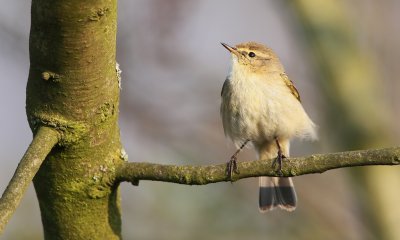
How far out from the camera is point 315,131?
5.04 m

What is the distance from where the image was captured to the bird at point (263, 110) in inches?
187

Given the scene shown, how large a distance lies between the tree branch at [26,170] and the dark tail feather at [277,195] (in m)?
3.00

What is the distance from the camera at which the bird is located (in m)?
4.74

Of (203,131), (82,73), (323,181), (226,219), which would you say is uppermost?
(82,73)

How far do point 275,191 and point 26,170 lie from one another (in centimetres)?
338

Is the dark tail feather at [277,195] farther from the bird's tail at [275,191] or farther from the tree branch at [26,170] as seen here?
the tree branch at [26,170]

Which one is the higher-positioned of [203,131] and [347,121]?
[347,121]

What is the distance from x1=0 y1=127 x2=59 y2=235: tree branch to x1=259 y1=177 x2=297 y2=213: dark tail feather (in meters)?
3.00

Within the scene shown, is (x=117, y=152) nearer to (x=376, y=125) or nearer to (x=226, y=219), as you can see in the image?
(x=376, y=125)

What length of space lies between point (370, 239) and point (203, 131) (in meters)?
2.35

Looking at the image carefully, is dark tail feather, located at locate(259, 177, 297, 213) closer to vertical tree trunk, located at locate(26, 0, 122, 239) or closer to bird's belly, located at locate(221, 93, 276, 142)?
bird's belly, located at locate(221, 93, 276, 142)

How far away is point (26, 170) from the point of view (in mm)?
2109

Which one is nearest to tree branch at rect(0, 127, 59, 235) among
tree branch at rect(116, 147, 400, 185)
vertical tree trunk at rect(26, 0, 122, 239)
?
vertical tree trunk at rect(26, 0, 122, 239)

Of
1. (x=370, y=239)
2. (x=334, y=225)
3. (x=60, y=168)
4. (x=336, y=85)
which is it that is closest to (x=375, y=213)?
(x=370, y=239)
